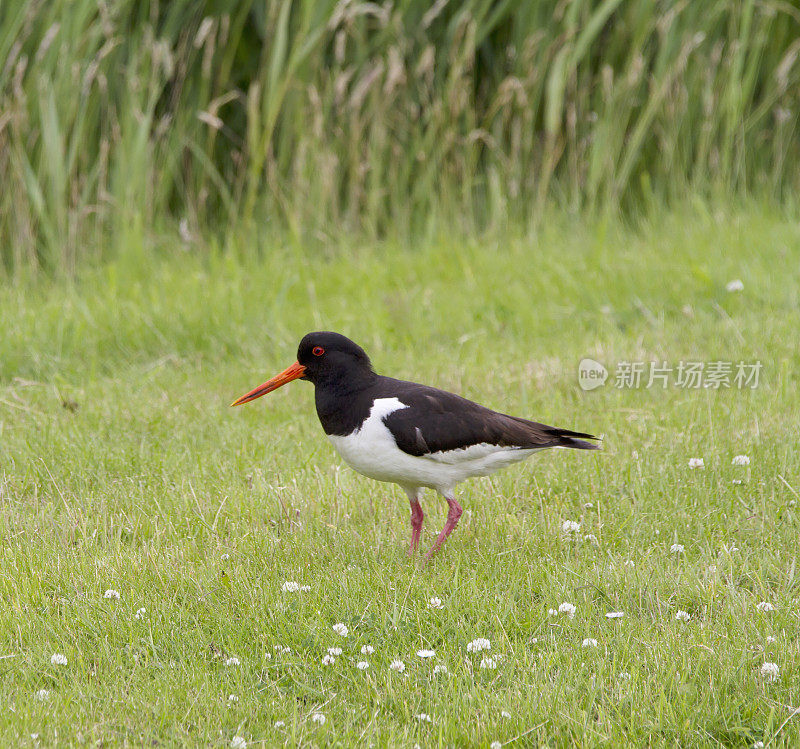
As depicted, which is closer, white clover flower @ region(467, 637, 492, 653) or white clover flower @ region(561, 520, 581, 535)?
white clover flower @ region(467, 637, 492, 653)

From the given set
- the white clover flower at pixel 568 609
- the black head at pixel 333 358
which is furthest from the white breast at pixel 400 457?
the white clover flower at pixel 568 609

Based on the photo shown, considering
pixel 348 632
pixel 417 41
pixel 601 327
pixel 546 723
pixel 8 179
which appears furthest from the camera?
pixel 417 41

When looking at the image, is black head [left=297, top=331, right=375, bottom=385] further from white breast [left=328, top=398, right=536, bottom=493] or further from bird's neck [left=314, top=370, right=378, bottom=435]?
white breast [left=328, top=398, right=536, bottom=493]

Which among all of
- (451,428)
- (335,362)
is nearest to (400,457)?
(451,428)

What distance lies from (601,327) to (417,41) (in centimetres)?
296

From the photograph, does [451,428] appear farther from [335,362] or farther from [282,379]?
[282,379]

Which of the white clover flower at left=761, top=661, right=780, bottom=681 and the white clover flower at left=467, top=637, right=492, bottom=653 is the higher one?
the white clover flower at left=761, top=661, right=780, bottom=681

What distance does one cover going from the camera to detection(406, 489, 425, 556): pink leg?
13.5 ft

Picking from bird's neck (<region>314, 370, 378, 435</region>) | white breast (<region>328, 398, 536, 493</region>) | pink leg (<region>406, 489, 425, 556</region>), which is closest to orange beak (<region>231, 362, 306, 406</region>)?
bird's neck (<region>314, 370, 378, 435</region>)

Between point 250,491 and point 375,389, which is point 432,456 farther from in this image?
point 250,491

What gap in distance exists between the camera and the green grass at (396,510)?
306cm

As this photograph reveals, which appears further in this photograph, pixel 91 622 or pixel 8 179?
pixel 8 179

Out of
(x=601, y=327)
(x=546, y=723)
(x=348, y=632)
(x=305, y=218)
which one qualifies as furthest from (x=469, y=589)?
(x=305, y=218)

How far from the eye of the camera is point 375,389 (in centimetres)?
414
